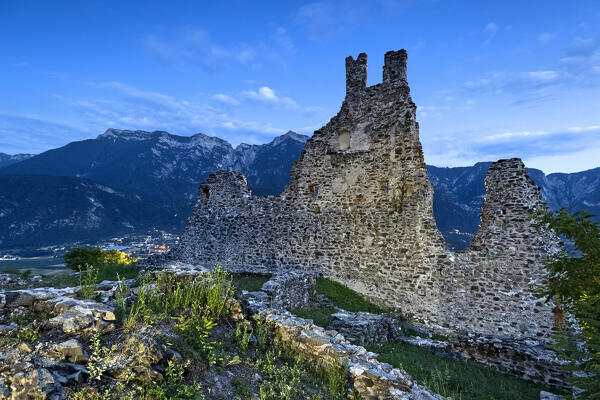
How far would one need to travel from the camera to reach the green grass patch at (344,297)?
13875 millimetres

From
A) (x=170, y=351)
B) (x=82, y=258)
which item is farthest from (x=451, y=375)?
(x=82, y=258)

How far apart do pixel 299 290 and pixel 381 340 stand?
13.7 ft

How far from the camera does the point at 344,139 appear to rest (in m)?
16.6

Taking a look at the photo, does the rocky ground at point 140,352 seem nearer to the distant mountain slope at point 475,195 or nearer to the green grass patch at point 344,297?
the green grass patch at point 344,297

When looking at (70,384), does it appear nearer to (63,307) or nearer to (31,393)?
(31,393)

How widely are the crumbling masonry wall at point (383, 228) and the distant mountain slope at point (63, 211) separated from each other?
79563 mm

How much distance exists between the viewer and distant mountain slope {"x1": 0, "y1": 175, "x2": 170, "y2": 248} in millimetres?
78812

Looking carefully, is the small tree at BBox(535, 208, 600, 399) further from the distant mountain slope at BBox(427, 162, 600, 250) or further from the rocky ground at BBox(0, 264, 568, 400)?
the distant mountain slope at BBox(427, 162, 600, 250)

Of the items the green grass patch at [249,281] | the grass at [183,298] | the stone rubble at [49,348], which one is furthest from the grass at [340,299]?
the stone rubble at [49,348]

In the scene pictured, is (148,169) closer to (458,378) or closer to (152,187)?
(152,187)

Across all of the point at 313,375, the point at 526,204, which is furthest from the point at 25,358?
the point at 526,204

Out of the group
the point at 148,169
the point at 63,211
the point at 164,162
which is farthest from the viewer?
the point at 164,162

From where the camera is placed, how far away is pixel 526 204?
11.6m

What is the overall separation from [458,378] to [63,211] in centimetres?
10645
